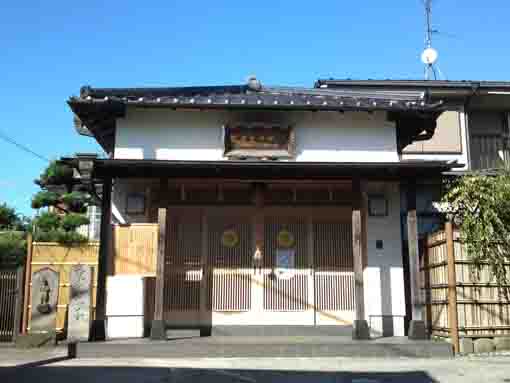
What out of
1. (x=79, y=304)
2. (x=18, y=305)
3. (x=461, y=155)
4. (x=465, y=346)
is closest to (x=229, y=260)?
(x=79, y=304)

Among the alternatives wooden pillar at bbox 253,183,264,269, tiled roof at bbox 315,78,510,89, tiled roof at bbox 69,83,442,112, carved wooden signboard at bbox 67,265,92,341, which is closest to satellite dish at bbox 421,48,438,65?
tiled roof at bbox 315,78,510,89

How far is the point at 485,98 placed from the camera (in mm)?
17156

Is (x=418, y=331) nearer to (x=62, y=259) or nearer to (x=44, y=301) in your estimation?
(x=44, y=301)

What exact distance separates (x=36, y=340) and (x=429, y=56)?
55.1 feet

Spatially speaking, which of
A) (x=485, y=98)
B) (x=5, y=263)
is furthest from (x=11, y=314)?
(x=485, y=98)

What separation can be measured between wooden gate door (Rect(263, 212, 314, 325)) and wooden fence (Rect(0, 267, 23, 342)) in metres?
5.40

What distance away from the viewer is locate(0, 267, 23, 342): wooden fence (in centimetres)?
1143

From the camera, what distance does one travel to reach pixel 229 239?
12.6 metres

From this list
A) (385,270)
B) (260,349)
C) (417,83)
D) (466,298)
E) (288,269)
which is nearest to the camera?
(260,349)

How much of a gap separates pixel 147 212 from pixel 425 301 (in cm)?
661

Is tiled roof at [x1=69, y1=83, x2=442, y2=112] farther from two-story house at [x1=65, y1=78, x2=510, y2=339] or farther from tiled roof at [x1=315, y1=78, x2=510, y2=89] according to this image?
tiled roof at [x1=315, y1=78, x2=510, y2=89]

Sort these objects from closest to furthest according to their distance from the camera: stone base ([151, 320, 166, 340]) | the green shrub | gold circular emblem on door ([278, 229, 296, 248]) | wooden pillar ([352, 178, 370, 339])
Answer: stone base ([151, 320, 166, 340]) < wooden pillar ([352, 178, 370, 339]) < gold circular emblem on door ([278, 229, 296, 248]) < the green shrub

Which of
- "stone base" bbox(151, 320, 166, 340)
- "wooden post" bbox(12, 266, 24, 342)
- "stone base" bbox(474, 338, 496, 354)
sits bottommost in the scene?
"stone base" bbox(474, 338, 496, 354)

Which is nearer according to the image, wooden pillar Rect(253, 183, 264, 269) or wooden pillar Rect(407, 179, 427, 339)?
wooden pillar Rect(407, 179, 427, 339)
